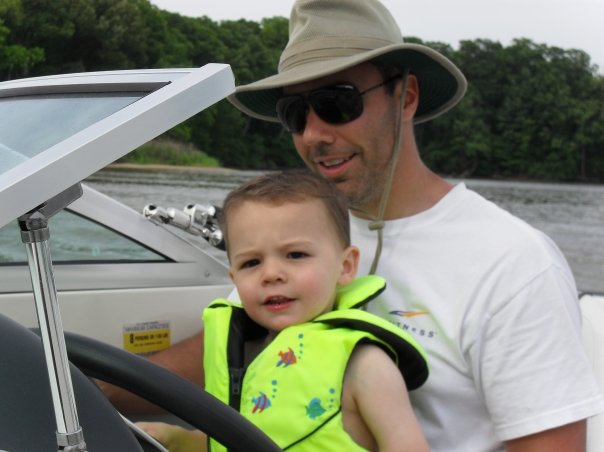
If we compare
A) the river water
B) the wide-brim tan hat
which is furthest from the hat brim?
the river water

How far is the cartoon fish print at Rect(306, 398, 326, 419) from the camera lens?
4.37 feet

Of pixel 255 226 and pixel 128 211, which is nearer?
pixel 255 226

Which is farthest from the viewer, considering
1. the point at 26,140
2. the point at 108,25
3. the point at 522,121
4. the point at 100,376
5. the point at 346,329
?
the point at 522,121

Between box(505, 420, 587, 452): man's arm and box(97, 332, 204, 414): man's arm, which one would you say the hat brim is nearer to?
box(97, 332, 204, 414): man's arm

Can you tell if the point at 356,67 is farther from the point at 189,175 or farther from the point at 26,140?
the point at 189,175

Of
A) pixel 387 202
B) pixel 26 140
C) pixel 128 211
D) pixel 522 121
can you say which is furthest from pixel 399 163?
pixel 522 121

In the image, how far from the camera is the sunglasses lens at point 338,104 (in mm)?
1805

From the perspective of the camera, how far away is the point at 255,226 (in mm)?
1431

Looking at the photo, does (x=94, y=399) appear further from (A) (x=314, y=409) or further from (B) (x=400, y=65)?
(B) (x=400, y=65)

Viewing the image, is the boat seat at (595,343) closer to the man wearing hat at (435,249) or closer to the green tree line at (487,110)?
the man wearing hat at (435,249)

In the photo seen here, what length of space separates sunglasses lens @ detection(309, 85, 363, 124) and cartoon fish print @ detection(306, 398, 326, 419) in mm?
708

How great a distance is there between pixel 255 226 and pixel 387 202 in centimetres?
44

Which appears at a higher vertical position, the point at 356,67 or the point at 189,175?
the point at 356,67

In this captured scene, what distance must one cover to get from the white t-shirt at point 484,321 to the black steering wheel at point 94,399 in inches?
24.4
